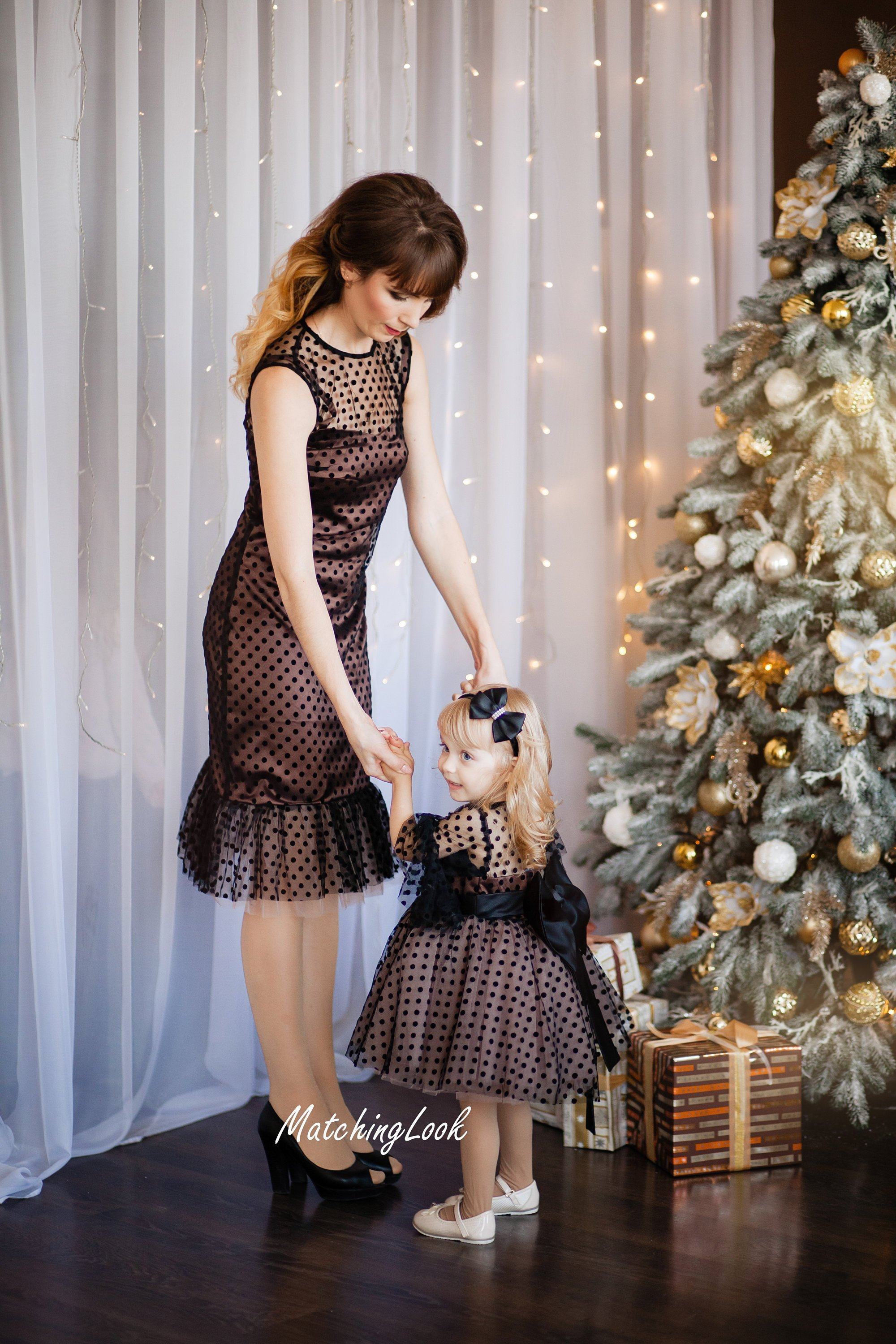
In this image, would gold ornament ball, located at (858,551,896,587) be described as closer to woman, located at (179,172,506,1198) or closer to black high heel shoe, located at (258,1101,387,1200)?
woman, located at (179,172,506,1198)

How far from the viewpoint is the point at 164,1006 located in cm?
237

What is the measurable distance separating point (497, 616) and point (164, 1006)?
1146mm

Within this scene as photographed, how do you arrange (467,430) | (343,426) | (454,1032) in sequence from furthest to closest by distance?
(467,430), (343,426), (454,1032)

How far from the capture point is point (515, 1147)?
1912 mm

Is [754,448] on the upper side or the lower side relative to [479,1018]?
upper

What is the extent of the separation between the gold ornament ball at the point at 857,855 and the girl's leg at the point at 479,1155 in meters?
0.88

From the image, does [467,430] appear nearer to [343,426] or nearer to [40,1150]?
[343,426]

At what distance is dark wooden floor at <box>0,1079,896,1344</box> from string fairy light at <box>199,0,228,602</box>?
1.13 meters

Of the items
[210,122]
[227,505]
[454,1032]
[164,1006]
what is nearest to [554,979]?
[454,1032]

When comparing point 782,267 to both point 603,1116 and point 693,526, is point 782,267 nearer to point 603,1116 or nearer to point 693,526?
point 693,526

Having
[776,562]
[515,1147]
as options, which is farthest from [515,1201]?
[776,562]

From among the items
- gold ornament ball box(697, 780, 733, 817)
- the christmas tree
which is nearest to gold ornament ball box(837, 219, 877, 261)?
the christmas tree

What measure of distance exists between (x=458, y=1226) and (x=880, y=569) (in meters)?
1.37

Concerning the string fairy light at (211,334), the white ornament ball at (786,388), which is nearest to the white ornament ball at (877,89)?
the white ornament ball at (786,388)
